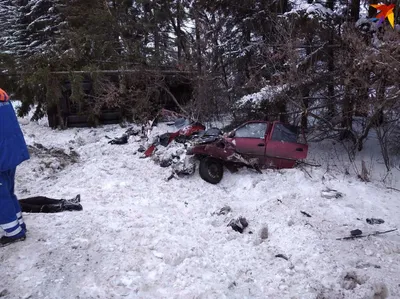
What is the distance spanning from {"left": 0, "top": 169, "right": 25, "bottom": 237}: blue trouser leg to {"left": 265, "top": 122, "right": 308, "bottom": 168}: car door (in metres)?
5.32

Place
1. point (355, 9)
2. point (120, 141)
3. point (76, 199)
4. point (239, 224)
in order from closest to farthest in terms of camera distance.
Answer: point (239, 224), point (76, 199), point (355, 9), point (120, 141)

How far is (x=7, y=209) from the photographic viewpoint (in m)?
3.75

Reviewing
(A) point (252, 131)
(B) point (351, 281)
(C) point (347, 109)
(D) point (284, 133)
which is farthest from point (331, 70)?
(B) point (351, 281)

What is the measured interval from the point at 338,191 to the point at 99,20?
47.0 ft

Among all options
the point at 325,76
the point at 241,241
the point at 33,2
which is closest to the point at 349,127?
the point at 325,76

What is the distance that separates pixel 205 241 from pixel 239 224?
0.71 meters

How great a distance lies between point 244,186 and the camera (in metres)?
7.07

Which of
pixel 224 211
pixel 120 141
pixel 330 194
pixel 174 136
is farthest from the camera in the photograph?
pixel 120 141

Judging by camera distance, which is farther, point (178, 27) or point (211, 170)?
point (178, 27)

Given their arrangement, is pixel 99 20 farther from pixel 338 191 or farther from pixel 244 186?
pixel 338 191

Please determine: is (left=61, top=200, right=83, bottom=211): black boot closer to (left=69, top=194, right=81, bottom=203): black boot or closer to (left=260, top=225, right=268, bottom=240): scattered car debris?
(left=69, top=194, right=81, bottom=203): black boot

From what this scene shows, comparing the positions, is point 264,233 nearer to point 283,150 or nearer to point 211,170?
point 211,170

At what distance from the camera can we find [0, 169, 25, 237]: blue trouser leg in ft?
12.2

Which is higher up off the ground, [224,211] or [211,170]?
[211,170]
